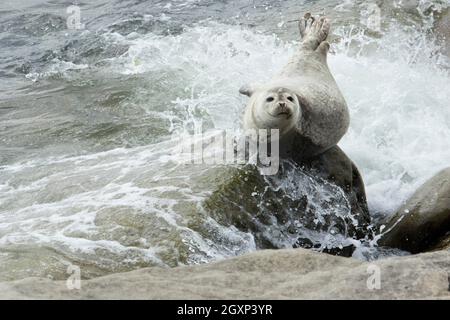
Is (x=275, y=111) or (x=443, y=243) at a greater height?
(x=275, y=111)

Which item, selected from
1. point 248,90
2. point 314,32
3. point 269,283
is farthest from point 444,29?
point 269,283

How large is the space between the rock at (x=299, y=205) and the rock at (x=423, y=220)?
306 millimetres

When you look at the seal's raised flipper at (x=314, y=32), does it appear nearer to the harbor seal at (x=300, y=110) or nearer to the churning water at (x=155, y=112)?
the harbor seal at (x=300, y=110)

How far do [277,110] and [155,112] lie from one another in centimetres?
342

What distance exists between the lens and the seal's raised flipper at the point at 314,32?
22.5 ft

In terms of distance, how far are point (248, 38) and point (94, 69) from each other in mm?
2283

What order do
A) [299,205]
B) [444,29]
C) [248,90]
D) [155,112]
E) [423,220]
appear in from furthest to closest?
[444,29], [155,112], [248,90], [299,205], [423,220]

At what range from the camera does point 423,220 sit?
215 inches

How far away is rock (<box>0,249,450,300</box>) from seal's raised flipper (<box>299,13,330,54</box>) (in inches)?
144

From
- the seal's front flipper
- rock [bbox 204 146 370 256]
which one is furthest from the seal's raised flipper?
rock [bbox 204 146 370 256]

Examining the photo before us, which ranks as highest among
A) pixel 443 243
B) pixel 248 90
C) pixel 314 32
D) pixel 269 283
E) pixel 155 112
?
pixel 314 32

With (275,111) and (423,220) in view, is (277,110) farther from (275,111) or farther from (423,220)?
(423,220)
